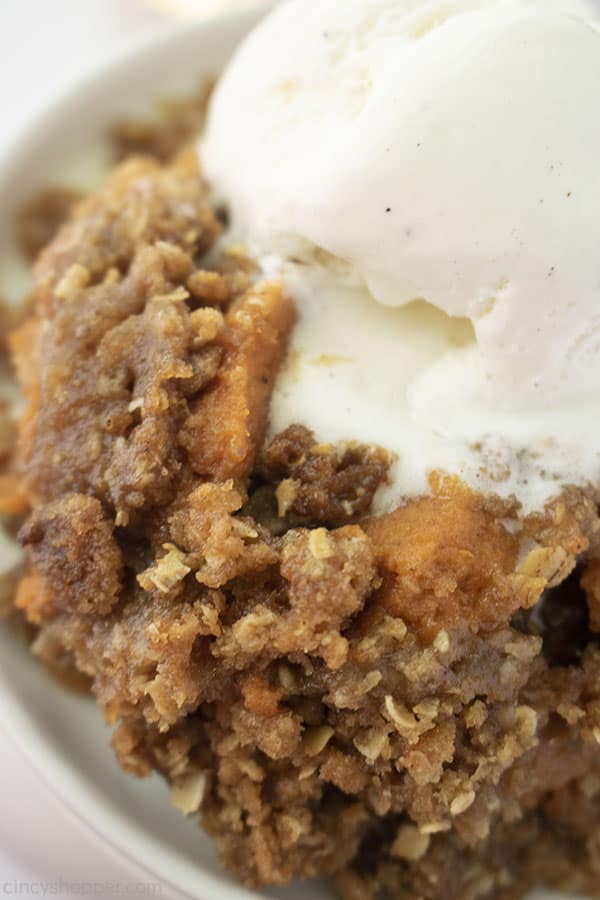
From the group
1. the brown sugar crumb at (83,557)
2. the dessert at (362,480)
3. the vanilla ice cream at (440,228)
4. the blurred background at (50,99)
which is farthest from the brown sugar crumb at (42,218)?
the brown sugar crumb at (83,557)

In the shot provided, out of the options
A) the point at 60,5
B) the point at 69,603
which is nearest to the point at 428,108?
the point at 69,603

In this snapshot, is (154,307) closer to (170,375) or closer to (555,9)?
(170,375)

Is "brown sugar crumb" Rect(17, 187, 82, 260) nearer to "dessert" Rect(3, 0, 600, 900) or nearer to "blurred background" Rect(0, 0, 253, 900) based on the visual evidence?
"blurred background" Rect(0, 0, 253, 900)

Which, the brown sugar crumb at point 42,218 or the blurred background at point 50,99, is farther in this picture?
the brown sugar crumb at point 42,218

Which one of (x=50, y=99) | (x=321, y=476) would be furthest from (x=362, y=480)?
(x=50, y=99)

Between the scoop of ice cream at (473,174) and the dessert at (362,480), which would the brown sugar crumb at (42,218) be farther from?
the scoop of ice cream at (473,174)

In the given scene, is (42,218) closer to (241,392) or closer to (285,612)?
(241,392)
